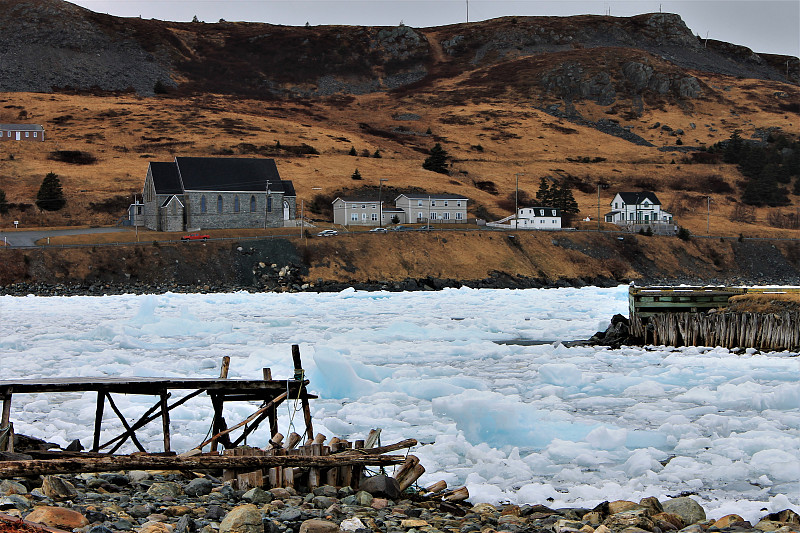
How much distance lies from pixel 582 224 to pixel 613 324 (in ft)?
226

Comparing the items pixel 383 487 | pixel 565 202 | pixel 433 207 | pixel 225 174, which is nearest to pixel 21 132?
pixel 225 174

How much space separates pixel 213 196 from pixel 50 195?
63.2 feet

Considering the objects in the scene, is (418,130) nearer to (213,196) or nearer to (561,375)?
(213,196)

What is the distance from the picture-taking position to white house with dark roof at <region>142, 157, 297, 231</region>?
84.2 metres

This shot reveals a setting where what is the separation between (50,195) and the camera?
88375 mm

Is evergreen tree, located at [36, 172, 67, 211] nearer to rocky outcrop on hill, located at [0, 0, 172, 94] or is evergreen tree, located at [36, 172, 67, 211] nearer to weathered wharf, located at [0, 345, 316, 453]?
weathered wharf, located at [0, 345, 316, 453]

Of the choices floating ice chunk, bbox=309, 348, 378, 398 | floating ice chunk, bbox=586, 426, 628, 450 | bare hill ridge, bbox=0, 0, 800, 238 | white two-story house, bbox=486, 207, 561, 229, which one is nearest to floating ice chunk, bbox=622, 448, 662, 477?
floating ice chunk, bbox=586, 426, 628, 450

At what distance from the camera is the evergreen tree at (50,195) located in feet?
287

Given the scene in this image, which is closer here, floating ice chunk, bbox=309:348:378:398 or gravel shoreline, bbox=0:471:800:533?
gravel shoreline, bbox=0:471:800:533

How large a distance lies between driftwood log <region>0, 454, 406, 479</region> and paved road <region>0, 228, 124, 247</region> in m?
63.5

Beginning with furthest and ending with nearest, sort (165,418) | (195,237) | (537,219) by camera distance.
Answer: (537,219), (195,237), (165,418)

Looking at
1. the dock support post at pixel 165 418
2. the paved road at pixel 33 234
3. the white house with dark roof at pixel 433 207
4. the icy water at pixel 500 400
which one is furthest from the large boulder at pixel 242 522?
the white house with dark roof at pixel 433 207

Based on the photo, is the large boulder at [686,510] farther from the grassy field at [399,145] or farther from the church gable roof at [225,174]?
the grassy field at [399,145]

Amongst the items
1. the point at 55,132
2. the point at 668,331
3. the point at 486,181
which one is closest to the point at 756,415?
the point at 668,331
